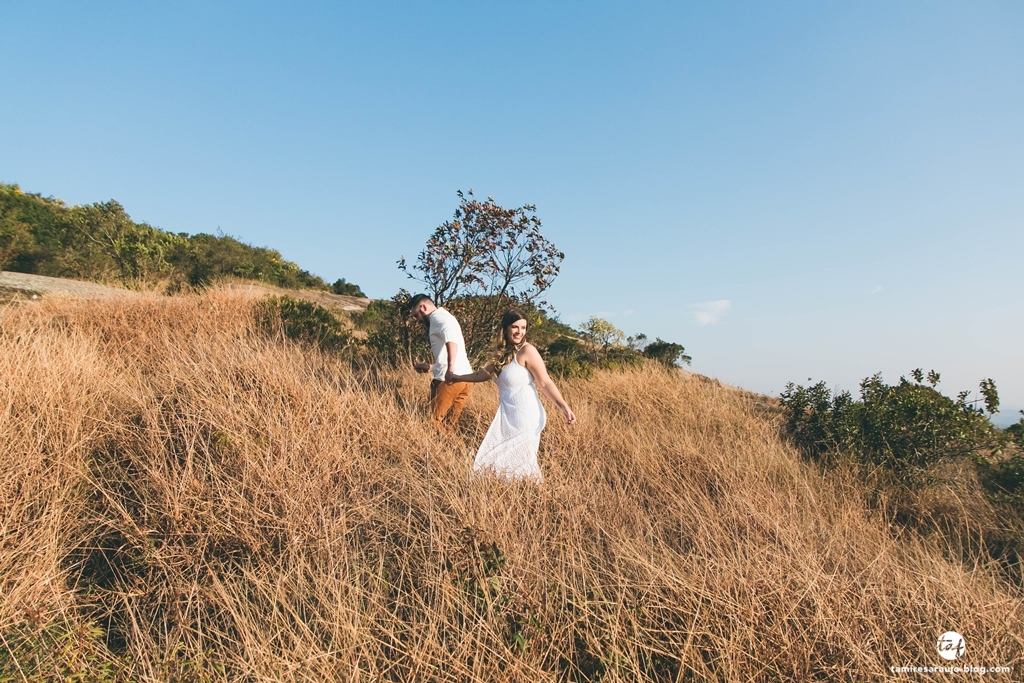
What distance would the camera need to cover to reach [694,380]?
9219mm

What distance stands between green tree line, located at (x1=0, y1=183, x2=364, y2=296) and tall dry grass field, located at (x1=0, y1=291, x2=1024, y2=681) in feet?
25.4

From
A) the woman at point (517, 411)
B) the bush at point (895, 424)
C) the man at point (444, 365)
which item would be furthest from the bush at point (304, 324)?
the bush at point (895, 424)

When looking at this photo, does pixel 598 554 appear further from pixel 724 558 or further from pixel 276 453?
pixel 276 453

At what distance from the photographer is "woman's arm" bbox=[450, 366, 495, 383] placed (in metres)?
4.75

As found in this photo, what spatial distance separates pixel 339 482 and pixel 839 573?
10.7ft

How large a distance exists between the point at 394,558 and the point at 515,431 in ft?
4.90

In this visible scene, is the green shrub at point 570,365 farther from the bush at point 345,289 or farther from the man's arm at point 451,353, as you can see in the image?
the bush at point 345,289

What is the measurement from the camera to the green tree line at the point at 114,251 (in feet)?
41.4

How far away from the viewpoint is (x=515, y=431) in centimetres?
430

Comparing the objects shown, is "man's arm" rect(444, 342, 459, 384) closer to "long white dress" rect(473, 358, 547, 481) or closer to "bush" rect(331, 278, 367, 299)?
"long white dress" rect(473, 358, 547, 481)

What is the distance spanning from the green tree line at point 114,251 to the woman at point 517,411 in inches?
354

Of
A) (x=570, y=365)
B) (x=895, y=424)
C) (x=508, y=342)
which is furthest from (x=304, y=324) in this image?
(x=895, y=424)

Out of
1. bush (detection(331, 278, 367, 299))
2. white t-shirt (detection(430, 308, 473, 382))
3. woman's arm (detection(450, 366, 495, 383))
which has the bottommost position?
woman's arm (detection(450, 366, 495, 383))

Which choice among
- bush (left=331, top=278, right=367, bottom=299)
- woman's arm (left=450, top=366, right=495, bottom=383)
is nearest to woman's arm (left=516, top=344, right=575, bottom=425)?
woman's arm (left=450, top=366, right=495, bottom=383)
